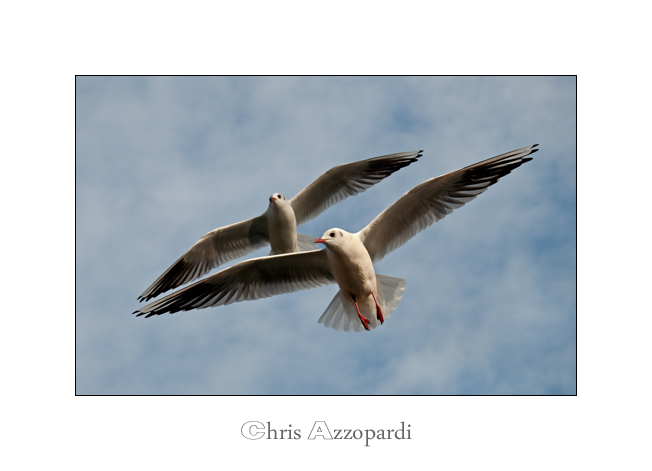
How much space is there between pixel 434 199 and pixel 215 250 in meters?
3.40

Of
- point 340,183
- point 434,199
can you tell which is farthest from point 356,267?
point 340,183

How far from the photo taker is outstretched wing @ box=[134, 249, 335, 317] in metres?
7.47

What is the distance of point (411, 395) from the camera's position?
623 centimetres

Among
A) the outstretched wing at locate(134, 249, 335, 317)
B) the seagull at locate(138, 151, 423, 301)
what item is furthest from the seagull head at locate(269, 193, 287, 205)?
the outstretched wing at locate(134, 249, 335, 317)

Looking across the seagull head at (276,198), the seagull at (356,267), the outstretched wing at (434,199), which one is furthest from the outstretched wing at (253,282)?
the seagull head at (276,198)

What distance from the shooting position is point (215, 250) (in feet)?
30.5

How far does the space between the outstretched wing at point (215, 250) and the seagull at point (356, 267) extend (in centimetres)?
147

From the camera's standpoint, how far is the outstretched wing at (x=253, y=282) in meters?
7.47

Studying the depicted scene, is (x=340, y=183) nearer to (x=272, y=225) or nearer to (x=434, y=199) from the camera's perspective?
(x=272, y=225)

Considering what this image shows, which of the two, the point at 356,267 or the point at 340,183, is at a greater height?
the point at 340,183

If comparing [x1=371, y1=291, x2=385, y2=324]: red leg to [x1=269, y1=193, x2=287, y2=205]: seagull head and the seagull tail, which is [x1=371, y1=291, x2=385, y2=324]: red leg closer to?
the seagull tail

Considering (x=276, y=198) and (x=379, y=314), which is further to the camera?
(x=276, y=198)

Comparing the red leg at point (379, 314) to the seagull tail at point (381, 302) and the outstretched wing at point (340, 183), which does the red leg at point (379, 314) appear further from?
the outstretched wing at point (340, 183)

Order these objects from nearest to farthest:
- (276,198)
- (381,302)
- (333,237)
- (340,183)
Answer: (333,237) < (381,302) < (276,198) < (340,183)
